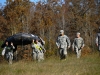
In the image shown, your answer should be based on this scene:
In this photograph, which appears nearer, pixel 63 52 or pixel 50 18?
pixel 63 52

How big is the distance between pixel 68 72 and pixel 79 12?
4187 cm

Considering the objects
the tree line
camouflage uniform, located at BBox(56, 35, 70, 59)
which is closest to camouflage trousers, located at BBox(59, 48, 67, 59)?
camouflage uniform, located at BBox(56, 35, 70, 59)

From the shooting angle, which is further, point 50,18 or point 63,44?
point 50,18

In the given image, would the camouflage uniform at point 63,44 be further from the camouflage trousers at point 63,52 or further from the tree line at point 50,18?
the tree line at point 50,18

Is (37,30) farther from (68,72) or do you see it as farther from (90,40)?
(68,72)

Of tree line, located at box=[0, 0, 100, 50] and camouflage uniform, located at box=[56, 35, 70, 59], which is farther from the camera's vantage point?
tree line, located at box=[0, 0, 100, 50]

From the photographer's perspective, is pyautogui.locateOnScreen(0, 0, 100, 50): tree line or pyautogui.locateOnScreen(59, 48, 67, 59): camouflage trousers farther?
pyautogui.locateOnScreen(0, 0, 100, 50): tree line

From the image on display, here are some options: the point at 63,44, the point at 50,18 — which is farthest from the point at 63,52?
the point at 50,18

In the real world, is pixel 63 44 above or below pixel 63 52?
above

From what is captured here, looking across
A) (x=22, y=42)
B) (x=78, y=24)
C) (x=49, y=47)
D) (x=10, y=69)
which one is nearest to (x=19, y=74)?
(x=10, y=69)

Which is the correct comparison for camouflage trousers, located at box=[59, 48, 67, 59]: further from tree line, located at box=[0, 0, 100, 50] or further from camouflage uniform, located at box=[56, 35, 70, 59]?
tree line, located at box=[0, 0, 100, 50]

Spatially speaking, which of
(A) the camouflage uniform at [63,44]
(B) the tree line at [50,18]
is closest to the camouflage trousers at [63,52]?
(A) the camouflage uniform at [63,44]

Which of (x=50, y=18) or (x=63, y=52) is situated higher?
(x=50, y=18)

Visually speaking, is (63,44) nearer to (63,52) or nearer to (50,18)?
(63,52)
